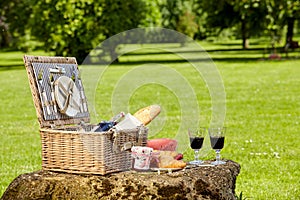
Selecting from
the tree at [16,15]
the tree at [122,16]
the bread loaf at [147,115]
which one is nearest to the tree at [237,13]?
the tree at [122,16]

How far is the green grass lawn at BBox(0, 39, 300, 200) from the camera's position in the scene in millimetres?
7328

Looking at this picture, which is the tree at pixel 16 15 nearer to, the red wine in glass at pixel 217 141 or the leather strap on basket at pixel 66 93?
the leather strap on basket at pixel 66 93

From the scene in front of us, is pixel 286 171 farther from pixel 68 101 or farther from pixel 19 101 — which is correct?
pixel 19 101

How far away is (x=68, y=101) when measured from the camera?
487cm

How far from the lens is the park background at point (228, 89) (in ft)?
25.9

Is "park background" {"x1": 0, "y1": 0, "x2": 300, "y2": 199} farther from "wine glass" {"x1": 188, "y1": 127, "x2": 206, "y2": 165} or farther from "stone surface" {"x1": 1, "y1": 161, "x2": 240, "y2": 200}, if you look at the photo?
"stone surface" {"x1": 1, "y1": 161, "x2": 240, "y2": 200}

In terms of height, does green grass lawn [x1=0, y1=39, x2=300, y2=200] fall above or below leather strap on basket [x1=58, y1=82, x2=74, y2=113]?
below

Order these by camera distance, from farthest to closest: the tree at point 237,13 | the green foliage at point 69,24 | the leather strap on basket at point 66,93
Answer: the tree at point 237,13
the green foliage at point 69,24
the leather strap on basket at point 66,93

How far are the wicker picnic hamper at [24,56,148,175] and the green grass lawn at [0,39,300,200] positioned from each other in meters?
0.49

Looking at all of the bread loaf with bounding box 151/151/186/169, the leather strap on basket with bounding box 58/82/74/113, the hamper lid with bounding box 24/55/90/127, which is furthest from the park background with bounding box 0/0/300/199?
the bread loaf with bounding box 151/151/186/169

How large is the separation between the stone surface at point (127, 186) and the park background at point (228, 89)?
2.17m

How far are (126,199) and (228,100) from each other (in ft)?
34.9

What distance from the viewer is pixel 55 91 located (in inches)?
186

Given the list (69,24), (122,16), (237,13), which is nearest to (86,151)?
(69,24)
